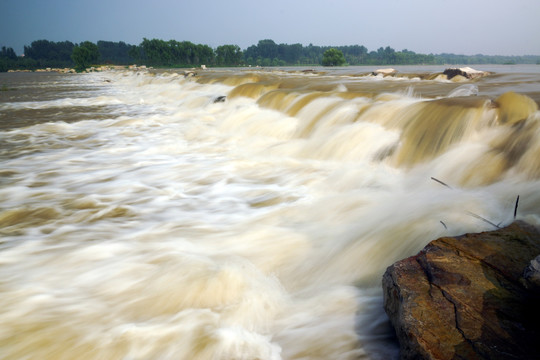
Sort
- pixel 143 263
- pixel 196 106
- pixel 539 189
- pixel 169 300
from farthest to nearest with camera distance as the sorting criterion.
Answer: pixel 196 106
pixel 539 189
pixel 143 263
pixel 169 300

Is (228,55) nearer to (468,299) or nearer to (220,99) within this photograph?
(220,99)

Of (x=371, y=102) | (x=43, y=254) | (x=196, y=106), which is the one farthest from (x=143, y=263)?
(x=196, y=106)

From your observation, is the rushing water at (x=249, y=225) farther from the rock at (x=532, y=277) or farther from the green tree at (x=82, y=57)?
the green tree at (x=82, y=57)

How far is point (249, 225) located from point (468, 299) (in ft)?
7.61

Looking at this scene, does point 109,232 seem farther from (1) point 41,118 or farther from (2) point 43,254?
(1) point 41,118

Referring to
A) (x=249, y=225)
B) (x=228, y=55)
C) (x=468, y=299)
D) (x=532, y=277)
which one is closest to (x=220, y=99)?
(x=249, y=225)

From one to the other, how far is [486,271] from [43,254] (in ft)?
10.8

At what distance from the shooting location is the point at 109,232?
3457 millimetres

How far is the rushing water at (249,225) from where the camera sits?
2064mm

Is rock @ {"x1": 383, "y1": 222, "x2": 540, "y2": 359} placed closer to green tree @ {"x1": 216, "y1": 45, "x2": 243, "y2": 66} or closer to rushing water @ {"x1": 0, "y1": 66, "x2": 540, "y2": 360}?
rushing water @ {"x1": 0, "y1": 66, "x2": 540, "y2": 360}

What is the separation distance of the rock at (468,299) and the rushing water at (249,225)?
316 millimetres

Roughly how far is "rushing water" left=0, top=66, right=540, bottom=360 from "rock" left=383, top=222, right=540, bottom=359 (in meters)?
0.32

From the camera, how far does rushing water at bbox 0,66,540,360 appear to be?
2064 mm

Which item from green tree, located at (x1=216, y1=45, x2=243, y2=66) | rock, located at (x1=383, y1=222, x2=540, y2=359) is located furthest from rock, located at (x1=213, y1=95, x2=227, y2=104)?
green tree, located at (x1=216, y1=45, x2=243, y2=66)
